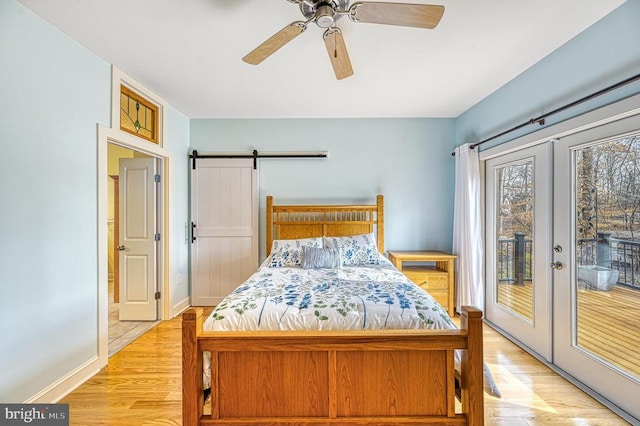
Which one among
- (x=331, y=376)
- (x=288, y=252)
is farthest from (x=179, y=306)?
(x=331, y=376)

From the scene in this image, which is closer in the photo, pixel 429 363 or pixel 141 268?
pixel 429 363

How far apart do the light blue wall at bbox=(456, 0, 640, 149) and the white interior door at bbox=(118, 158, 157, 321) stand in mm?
3993

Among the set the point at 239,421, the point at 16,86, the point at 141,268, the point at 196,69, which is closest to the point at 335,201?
the point at 196,69

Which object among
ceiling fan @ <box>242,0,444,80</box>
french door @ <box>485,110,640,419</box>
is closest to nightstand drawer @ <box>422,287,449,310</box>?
french door @ <box>485,110,640,419</box>

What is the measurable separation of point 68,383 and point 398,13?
3263mm

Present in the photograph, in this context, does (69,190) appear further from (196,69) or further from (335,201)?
(335,201)

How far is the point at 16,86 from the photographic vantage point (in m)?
1.76

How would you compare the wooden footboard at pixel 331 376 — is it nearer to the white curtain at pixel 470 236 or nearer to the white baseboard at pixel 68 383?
the white baseboard at pixel 68 383

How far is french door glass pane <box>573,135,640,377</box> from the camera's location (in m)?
1.81

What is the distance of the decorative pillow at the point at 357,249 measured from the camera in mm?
3176

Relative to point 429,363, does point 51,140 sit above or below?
above

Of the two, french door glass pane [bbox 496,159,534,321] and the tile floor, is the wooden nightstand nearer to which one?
french door glass pane [bbox 496,159,534,321]

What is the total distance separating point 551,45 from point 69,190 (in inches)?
153

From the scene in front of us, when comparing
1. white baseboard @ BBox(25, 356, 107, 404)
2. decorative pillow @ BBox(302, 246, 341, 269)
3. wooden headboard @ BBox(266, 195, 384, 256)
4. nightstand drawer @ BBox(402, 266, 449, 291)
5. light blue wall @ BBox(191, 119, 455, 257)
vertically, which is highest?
light blue wall @ BBox(191, 119, 455, 257)
